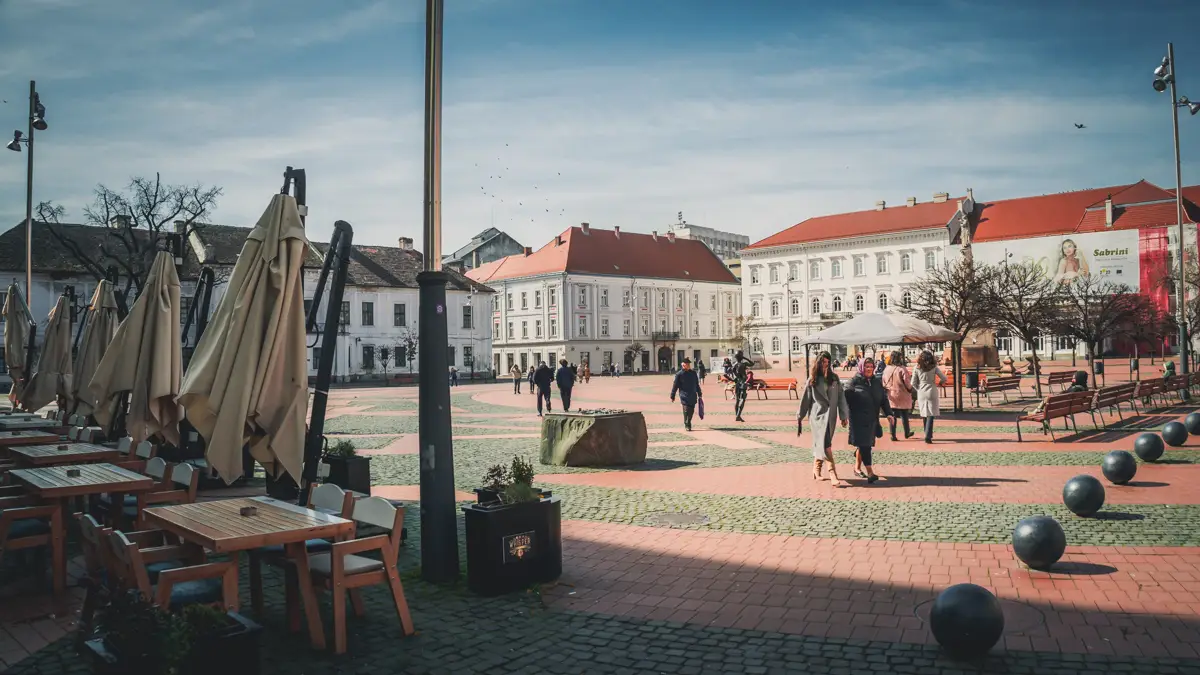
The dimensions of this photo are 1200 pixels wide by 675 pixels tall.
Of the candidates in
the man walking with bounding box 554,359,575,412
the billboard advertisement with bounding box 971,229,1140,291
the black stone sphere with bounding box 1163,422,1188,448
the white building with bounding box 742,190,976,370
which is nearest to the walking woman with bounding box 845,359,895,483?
the black stone sphere with bounding box 1163,422,1188,448

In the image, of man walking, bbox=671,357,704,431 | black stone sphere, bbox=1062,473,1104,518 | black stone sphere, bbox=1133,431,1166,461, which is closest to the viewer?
black stone sphere, bbox=1062,473,1104,518

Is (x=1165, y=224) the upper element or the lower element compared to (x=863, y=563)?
upper

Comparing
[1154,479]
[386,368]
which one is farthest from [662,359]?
[1154,479]

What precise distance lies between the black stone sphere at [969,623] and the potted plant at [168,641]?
388cm

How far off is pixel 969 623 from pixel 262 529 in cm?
429

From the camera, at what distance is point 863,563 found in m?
7.11

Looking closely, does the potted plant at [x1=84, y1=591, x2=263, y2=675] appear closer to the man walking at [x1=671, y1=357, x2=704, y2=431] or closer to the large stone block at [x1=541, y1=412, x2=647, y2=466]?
the large stone block at [x1=541, y1=412, x2=647, y2=466]

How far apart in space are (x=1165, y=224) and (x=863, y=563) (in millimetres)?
71791

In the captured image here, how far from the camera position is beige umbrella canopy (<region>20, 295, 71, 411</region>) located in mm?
14500

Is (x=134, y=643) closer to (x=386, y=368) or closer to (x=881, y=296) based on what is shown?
(x=386, y=368)

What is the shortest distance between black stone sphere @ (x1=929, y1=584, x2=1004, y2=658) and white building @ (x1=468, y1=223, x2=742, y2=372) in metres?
70.1

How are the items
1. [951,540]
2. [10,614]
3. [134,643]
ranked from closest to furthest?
[134,643] → [10,614] → [951,540]

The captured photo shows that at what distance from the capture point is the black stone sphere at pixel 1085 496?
8.47m

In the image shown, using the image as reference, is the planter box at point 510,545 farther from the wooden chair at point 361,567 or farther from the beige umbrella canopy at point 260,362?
the beige umbrella canopy at point 260,362
